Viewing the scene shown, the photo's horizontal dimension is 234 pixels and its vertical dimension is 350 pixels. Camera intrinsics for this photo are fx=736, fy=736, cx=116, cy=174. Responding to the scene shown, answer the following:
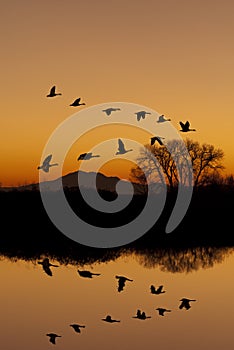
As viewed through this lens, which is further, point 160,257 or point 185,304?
point 160,257

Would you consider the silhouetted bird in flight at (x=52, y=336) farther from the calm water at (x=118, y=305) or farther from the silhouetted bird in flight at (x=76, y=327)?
the silhouetted bird in flight at (x=76, y=327)

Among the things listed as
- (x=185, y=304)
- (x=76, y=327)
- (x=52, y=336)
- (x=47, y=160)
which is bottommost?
(x=52, y=336)

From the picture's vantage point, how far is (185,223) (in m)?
49.9

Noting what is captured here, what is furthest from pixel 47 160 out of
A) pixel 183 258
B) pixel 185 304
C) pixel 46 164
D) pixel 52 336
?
pixel 183 258

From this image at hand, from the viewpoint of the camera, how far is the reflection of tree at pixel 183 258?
107 feet

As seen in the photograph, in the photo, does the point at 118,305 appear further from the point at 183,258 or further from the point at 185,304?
the point at 183,258

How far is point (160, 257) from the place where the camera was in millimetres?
35750

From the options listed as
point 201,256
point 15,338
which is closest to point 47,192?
point 201,256

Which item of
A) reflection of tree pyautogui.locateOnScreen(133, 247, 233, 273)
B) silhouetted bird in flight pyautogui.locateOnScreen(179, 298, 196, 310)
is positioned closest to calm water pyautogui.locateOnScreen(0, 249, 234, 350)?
reflection of tree pyautogui.locateOnScreen(133, 247, 233, 273)

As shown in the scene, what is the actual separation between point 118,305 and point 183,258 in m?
12.5

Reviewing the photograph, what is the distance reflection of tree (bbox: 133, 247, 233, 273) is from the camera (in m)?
32.8

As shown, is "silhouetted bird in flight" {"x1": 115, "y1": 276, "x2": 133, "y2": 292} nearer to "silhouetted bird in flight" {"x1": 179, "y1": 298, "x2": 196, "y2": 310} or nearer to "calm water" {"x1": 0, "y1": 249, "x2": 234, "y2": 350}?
"calm water" {"x1": 0, "y1": 249, "x2": 234, "y2": 350}

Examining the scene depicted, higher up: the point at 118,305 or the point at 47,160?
the point at 47,160

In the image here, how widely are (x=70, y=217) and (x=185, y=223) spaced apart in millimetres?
7798
